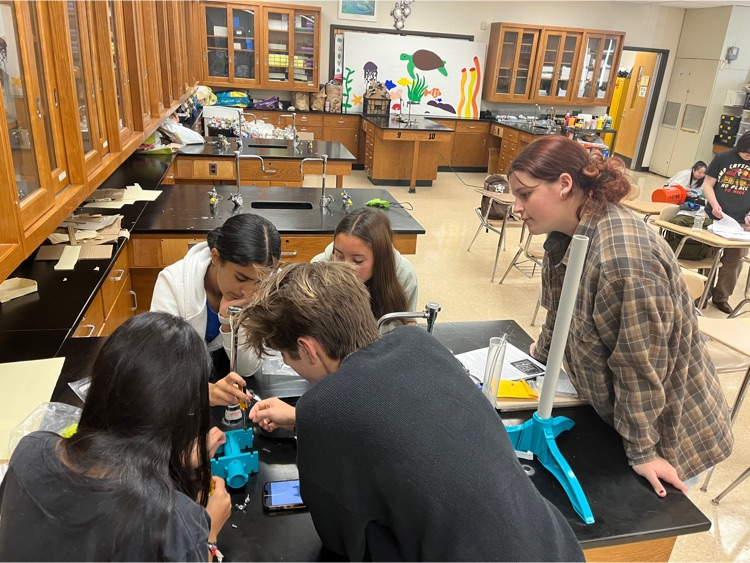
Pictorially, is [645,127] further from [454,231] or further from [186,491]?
[186,491]

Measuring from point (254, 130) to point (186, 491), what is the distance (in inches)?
225

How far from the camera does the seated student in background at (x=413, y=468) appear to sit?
813mm

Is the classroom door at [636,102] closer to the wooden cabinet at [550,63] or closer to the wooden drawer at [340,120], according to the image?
the wooden cabinet at [550,63]

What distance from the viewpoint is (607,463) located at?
1.28 metres

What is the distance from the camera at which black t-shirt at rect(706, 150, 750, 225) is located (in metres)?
3.95

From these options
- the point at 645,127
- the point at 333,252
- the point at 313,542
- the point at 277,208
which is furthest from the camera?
the point at 645,127

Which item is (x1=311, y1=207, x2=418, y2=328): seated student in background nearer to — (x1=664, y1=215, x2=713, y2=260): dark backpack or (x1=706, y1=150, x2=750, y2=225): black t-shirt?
(x1=664, y1=215, x2=713, y2=260): dark backpack

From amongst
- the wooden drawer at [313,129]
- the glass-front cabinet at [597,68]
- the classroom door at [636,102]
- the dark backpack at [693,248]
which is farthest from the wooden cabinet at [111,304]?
the classroom door at [636,102]

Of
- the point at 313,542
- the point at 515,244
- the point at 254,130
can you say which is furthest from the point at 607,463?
the point at 254,130

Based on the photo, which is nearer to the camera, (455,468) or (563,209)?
(455,468)

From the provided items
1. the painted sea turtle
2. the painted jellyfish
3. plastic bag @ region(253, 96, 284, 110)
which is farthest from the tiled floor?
the painted sea turtle

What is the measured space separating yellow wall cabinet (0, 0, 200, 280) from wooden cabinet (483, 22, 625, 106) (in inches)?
252

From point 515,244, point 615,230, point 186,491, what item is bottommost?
point 515,244

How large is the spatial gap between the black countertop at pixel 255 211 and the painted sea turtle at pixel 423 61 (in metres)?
5.21
